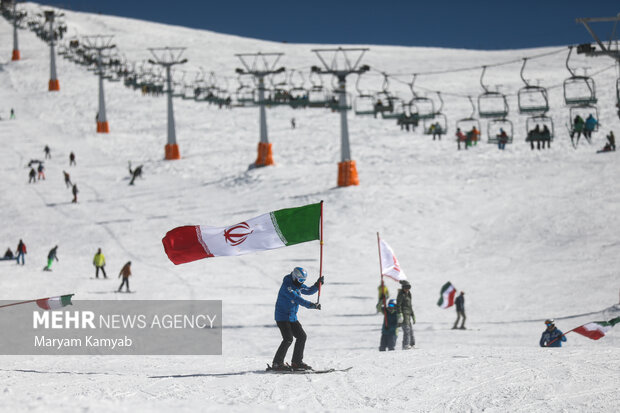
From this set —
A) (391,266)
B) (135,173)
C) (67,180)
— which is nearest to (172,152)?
(135,173)

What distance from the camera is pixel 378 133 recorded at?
53.7m

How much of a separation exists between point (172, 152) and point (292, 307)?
131ft

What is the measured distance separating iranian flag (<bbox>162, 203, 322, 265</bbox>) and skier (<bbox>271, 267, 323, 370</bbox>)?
0.91 metres

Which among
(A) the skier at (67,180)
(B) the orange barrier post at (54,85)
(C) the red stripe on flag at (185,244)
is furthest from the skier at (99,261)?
(B) the orange barrier post at (54,85)

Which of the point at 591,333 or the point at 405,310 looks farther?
the point at 405,310

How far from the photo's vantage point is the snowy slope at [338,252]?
971 centimetres

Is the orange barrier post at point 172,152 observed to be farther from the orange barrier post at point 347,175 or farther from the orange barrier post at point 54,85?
the orange barrier post at point 54,85

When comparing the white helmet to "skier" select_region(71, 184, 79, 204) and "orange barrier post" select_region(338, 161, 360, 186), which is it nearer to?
"orange barrier post" select_region(338, 161, 360, 186)

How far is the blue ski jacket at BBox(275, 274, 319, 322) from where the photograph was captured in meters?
10.1

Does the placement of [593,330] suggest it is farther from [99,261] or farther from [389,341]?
[99,261]

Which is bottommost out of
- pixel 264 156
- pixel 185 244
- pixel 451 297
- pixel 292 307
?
pixel 451 297

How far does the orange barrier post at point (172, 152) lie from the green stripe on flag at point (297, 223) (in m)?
38.7

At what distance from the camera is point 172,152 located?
4903 cm

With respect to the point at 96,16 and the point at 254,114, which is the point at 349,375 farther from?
the point at 96,16
